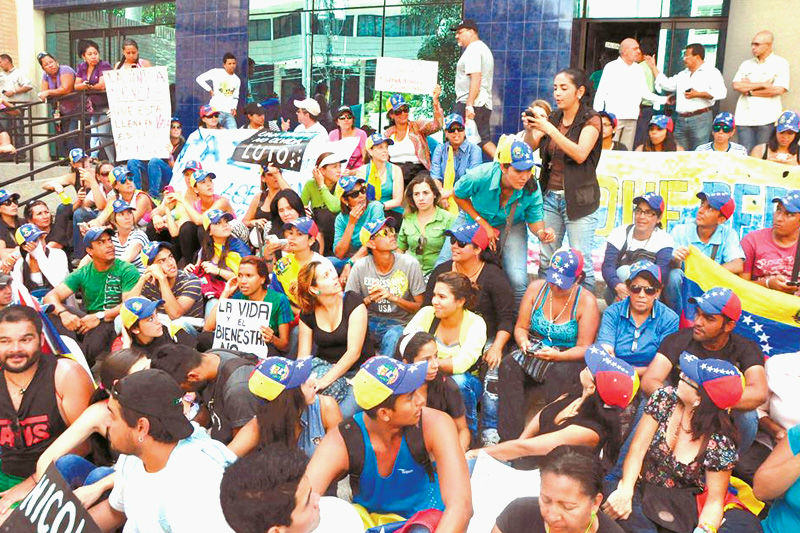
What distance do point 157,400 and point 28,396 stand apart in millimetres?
1423

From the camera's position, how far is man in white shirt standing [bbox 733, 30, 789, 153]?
876 centimetres

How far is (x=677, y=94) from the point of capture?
9.29m

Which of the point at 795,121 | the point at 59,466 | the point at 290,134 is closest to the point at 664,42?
the point at 795,121

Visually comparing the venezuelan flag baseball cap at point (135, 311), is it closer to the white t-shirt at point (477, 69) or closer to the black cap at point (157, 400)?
the black cap at point (157, 400)

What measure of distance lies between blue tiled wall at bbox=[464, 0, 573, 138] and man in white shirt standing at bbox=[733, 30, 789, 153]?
2.34 metres

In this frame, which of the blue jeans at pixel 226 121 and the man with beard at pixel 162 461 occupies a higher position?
the blue jeans at pixel 226 121

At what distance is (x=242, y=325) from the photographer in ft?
20.2

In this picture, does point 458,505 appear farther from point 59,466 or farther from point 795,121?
point 795,121

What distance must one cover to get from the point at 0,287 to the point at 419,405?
13.7 feet

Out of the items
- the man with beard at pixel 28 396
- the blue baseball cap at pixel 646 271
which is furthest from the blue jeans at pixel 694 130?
the man with beard at pixel 28 396

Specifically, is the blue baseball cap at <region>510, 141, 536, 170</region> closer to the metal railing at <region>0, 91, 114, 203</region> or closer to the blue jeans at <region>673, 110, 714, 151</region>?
the blue jeans at <region>673, 110, 714, 151</region>

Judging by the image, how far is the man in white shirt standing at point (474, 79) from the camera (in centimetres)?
979

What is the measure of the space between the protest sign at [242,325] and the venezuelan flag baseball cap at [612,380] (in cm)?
272

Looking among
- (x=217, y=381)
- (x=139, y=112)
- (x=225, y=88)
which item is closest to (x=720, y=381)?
(x=217, y=381)
